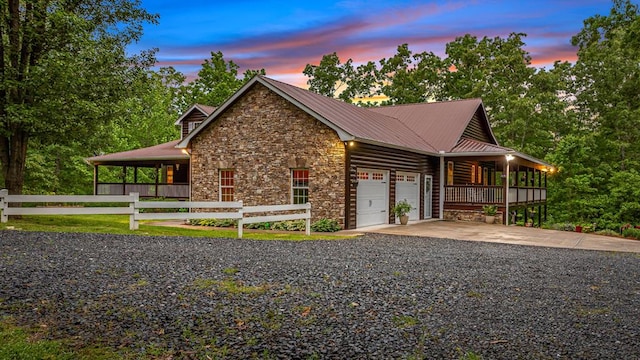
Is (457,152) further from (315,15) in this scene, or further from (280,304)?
(280,304)

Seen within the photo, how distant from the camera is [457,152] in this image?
875 inches

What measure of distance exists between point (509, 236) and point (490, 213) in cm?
526

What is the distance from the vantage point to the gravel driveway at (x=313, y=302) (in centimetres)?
452

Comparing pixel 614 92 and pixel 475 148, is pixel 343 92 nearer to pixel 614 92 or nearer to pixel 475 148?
pixel 614 92

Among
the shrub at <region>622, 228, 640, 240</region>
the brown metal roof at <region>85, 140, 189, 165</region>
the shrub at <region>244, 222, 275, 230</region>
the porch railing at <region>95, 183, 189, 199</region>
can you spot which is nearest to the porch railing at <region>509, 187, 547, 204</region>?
the shrub at <region>622, 228, 640, 240</region>

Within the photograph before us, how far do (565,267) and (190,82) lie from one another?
47.0 m

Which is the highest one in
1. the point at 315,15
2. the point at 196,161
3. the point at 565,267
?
the point at 315,15

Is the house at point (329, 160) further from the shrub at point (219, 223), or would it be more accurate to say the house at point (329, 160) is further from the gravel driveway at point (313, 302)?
the gravel driveway at point (313, 302)

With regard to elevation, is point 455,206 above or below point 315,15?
below

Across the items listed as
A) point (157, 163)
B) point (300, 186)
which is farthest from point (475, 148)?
point (157, 163)

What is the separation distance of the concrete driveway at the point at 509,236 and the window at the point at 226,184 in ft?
20.6

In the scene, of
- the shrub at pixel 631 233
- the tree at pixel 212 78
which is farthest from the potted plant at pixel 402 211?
the tree at pixel 212 78

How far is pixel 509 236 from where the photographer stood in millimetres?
16188

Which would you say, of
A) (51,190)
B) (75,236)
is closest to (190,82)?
(51,190)
